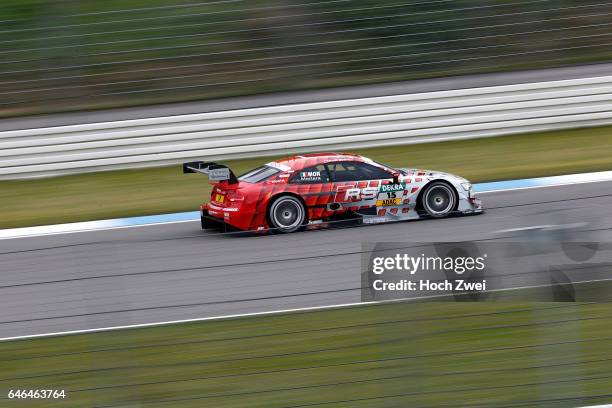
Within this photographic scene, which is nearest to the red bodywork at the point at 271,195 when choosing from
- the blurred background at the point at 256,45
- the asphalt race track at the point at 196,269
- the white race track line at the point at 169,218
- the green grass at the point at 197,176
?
the asphalt race track at the point at 196,269

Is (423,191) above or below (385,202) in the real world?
above

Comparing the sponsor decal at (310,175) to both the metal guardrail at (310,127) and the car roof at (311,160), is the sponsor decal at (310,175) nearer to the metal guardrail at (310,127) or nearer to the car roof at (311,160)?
the car roof at (311,160)

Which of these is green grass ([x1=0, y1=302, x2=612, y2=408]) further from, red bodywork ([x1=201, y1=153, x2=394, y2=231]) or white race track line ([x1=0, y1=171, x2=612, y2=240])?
white race track line ([x1=0, y1=171, x2=612, y2=240])

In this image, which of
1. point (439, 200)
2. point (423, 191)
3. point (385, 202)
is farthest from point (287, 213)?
point (439, 200)

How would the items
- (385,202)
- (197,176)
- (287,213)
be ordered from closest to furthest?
(287,213) → (385,202) → (197,176)

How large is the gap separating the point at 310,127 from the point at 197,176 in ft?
6.09

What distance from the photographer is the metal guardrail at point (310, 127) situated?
13.4m

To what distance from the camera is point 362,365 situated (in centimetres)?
439

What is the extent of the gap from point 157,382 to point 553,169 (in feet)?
30.5

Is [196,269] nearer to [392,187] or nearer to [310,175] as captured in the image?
[310,175]

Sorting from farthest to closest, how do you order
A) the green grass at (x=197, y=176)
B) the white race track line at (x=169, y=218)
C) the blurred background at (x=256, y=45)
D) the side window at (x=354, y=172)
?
the blurred background at (x=256, y=45) → the green grass at (x=197, y=176) → the white race track line at (x=169, y=218) → the side window at (x=354, y=172)

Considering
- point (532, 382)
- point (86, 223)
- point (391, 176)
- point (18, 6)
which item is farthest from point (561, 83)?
point (532, 382)

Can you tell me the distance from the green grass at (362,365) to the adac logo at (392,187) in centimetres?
571

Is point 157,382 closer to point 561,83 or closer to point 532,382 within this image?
point 532,382
